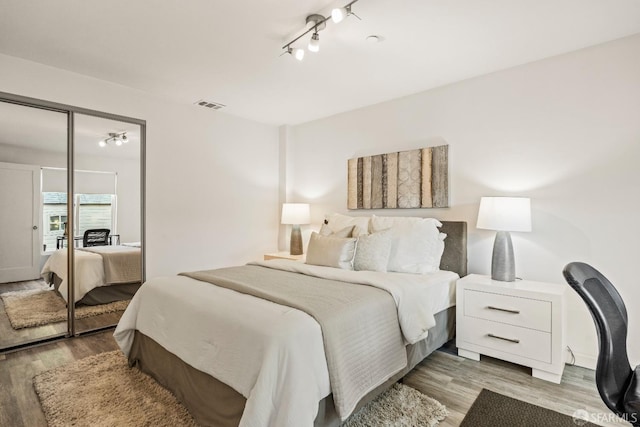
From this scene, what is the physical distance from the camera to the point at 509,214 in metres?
2.58

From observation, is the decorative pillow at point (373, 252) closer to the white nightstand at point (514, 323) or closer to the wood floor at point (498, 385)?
the white nightstand at point (514, 323)

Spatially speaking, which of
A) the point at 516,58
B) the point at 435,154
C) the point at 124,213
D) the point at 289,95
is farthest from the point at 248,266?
the point at 516,58

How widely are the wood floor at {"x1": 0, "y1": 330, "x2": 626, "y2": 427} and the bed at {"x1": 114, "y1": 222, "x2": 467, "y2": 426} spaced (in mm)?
194

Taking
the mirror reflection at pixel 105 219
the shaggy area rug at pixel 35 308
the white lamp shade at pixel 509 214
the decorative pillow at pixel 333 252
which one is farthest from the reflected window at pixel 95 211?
the white lamp shade at pixel 509 214

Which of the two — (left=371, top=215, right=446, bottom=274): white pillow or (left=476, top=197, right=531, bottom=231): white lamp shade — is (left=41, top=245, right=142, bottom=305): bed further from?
(left=476, top=197, right=531, bottom=231): white lamp shade

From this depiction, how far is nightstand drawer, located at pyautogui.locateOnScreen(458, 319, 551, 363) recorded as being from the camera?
231 cm

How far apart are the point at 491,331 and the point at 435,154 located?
1700mm

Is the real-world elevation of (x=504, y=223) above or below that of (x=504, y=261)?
above

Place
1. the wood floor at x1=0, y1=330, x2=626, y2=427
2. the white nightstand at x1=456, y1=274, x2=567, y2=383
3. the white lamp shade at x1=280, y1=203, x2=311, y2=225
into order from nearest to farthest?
the wood floor at x1=0, y1=330, x2=626, y2=427
the white nightstand at x1=456, y1=274, x2=567, y2=383
the white lamp shade at x1=280, y1=203, x2=311, y2=225

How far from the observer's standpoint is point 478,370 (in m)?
2.46

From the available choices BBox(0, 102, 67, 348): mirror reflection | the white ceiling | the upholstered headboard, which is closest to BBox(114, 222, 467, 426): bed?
the upholstered headboard

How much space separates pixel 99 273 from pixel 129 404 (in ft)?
5.84

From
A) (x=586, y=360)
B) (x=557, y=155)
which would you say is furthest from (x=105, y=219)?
(x=586, y=360)

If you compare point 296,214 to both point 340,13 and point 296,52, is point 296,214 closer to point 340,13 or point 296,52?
point 296,52
